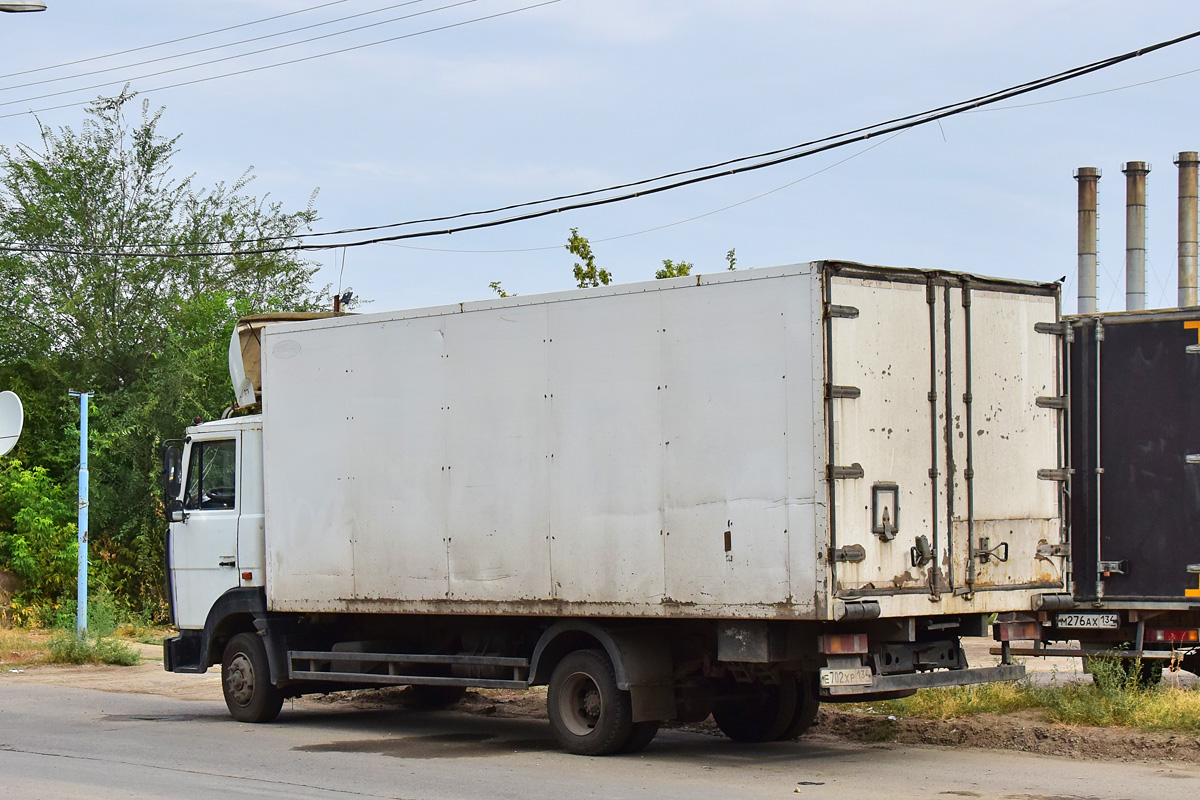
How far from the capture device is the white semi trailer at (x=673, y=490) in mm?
9820

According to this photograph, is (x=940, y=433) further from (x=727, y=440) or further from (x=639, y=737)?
(x=639, y=737)

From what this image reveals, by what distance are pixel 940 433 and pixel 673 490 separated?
1.86m

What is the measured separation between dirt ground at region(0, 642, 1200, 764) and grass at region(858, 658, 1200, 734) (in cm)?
A: 17

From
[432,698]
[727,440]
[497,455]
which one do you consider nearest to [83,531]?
[432,698]

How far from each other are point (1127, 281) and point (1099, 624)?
2377cm

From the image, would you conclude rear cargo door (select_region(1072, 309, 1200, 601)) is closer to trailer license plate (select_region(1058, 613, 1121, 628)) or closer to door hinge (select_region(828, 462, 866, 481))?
trailer license plate (select_region(1058, 613, 1121, 628))

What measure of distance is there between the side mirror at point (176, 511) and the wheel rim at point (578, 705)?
4792mm

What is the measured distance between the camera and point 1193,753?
34.8ft

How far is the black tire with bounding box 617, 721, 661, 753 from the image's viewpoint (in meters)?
10.9

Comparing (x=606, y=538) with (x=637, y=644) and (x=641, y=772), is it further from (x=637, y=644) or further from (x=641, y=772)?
(x=641, y=772)

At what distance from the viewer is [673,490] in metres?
10.3

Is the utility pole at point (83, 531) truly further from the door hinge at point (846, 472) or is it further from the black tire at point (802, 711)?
the door hinge at point (846, 472)

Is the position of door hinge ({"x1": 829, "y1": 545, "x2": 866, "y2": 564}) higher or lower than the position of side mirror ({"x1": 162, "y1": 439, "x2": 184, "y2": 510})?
lower

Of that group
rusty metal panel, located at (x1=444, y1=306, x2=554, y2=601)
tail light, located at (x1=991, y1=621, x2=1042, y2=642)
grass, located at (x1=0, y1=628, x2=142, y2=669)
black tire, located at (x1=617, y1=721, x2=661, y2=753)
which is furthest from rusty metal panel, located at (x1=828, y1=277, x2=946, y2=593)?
grass, located at (x1=0, y1=628, x2=142, y2=669)
